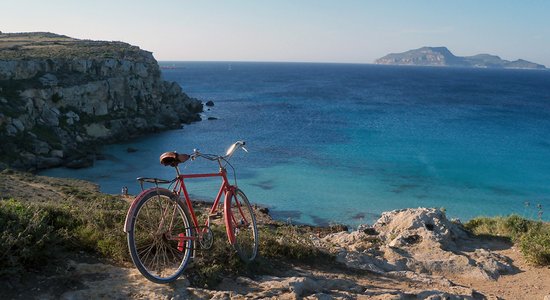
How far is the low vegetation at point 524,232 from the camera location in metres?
9.27

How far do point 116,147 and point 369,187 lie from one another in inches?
965

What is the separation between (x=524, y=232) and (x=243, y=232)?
26.3ft

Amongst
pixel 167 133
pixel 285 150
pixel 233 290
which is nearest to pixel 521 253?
pixel 233 290

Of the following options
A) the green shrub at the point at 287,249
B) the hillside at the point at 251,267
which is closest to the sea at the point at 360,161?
the hillside at the point at 251,267

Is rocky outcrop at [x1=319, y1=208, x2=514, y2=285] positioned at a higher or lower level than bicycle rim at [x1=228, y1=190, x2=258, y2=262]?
lower

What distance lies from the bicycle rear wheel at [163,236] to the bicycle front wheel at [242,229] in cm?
68

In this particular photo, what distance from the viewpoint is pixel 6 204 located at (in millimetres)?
6629

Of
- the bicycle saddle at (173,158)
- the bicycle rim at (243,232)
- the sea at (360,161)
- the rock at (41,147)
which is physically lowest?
the sea at (360,161)

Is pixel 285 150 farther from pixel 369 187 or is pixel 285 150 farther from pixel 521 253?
pixel 521 253

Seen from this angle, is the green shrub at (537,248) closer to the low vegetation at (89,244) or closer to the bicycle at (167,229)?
the low vegetation at (89,244)

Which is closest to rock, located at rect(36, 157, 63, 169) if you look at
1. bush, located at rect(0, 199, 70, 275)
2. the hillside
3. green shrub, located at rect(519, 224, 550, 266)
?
the hillside

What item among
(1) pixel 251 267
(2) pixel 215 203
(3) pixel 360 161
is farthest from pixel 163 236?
(3) pixel 360 161

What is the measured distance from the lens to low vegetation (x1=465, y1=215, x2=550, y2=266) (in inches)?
365

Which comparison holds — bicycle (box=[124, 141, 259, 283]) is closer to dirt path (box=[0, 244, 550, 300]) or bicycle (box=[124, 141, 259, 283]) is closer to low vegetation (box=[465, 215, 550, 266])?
dirt path (box=[0, 244, 550, 300])
